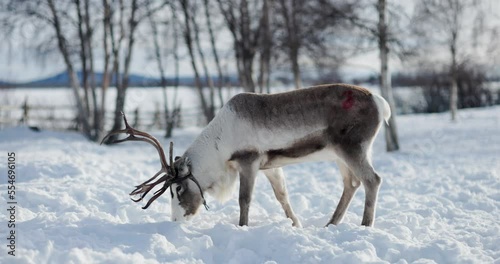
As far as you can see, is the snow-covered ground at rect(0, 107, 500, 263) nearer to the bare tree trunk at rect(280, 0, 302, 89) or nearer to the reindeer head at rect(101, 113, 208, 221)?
the reindeer head at rect(101, 113, 208, 221)

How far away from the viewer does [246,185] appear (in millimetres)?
5840

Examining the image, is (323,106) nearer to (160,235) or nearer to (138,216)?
(160,235)

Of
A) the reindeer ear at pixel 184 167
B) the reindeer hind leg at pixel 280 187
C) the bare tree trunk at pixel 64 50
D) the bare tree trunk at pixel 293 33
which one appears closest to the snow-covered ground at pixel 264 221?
the reindeer hind leg at pixel 280 187

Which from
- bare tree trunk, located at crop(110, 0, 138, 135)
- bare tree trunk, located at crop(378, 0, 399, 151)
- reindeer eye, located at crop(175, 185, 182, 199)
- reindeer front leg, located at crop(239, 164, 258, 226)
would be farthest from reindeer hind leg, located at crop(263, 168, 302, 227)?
bare tree trunk, located at crop(110, 0, 138, 135)

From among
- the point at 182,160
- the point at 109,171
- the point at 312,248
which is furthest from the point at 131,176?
the point at 312,248

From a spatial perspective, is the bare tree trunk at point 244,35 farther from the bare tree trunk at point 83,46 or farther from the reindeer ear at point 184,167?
the reindeer ear at point 184,167

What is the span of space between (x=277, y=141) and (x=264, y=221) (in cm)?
118

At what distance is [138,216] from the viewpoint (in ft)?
21.5

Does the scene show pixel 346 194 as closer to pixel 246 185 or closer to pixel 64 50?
pixel 246 185

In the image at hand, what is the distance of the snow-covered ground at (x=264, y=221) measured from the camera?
466 centimetres

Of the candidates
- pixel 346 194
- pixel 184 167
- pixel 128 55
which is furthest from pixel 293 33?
pixel 184 167

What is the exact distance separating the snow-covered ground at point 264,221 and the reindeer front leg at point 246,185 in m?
0.40

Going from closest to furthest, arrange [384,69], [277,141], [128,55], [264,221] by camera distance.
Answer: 1. [277,141]
2. [264,221]
3. [384,69]
4. [128,55]

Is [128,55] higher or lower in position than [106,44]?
lower
